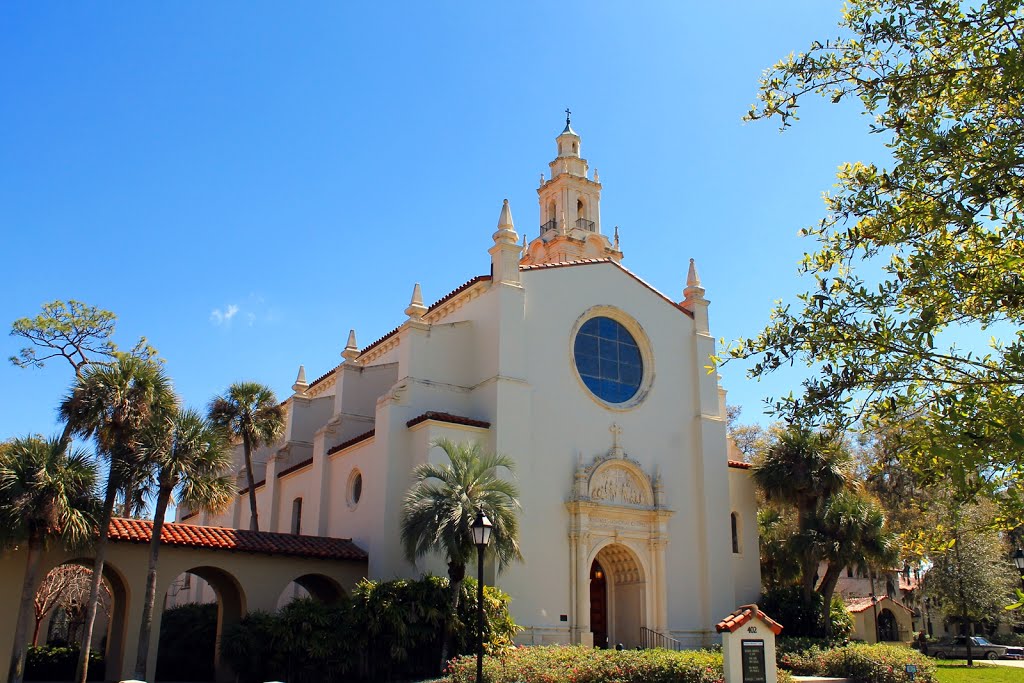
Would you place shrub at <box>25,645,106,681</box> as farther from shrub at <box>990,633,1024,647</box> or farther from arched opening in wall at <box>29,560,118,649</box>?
shrub at <box>990,633,1024,647</box>

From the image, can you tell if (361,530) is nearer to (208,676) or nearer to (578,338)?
(208,676)

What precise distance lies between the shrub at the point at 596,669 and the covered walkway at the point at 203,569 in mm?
7202

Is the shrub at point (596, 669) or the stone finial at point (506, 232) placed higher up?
the stone finial at point (506, 232)

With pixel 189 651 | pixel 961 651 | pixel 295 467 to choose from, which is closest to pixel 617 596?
pixel 295 467

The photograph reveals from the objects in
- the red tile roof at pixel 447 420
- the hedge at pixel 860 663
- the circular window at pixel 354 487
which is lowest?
the hedge at pixel 860 663

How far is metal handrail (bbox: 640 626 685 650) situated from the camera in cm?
2744

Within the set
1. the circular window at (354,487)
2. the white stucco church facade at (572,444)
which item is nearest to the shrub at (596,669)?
the white stucco church facade at (572,444)

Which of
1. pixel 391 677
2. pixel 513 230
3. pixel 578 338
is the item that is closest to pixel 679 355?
pixel 578 338

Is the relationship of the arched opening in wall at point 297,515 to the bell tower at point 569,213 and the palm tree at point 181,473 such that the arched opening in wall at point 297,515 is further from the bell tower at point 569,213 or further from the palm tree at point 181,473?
the bell tower at point 569,213

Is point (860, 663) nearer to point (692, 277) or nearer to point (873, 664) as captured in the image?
point (873, 664)

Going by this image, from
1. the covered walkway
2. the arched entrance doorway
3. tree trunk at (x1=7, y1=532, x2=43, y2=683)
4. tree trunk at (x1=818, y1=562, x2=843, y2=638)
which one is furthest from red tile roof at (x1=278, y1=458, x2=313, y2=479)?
the arched entrance doorway

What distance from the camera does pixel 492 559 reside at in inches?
920

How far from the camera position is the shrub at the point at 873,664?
22.7 meters

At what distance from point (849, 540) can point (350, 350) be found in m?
20.3
